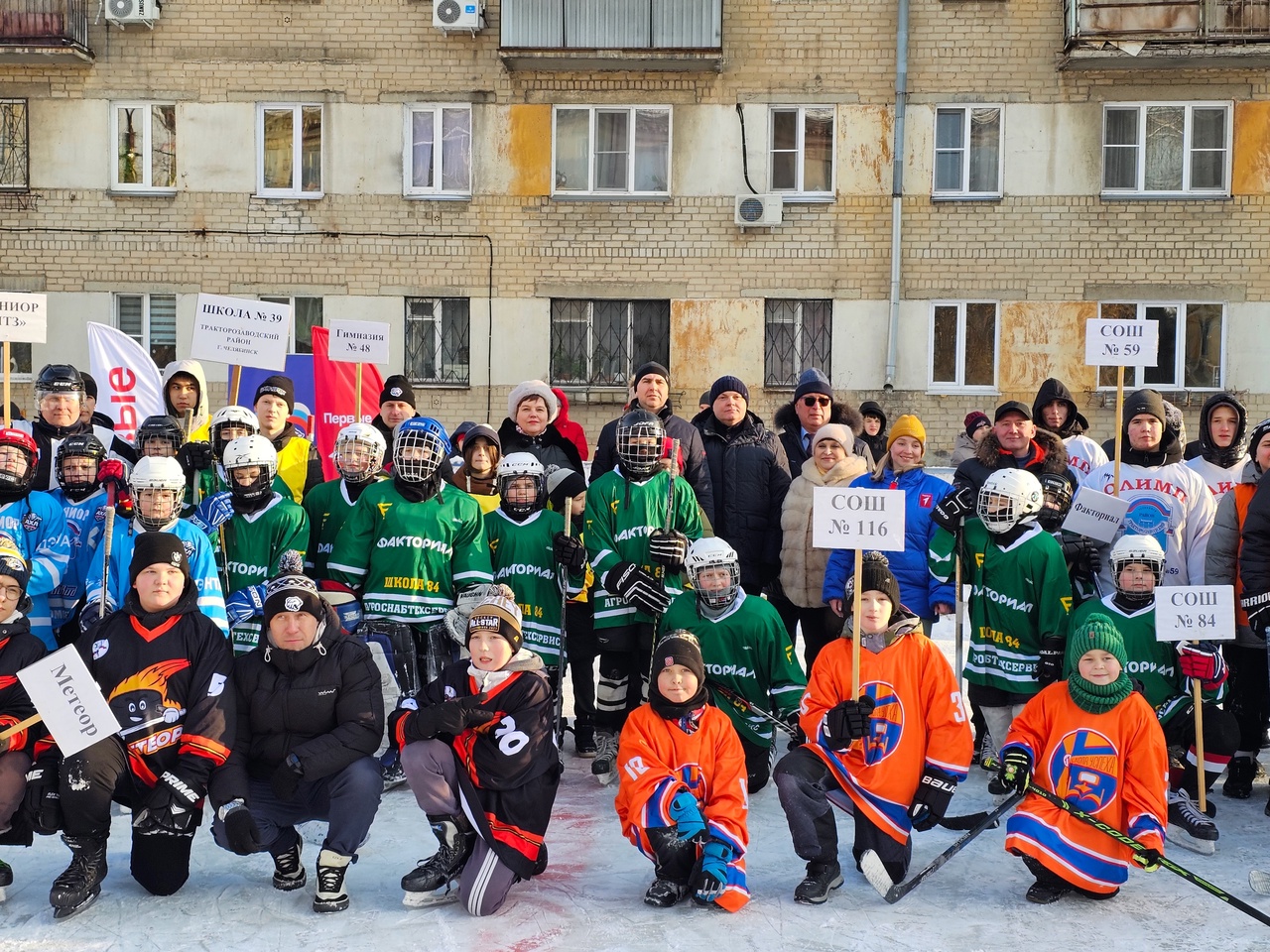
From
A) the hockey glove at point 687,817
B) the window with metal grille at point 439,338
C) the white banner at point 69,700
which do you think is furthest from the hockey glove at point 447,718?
the window with metal grille at point 439,338

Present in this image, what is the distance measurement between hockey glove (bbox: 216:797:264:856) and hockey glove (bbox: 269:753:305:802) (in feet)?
0.49

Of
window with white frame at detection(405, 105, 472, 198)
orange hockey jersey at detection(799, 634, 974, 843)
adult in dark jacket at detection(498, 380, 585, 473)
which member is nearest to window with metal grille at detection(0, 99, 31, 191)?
window with white frame at detection(405, 105, 472, 198)

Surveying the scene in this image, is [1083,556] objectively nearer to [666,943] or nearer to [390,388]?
[666,943]

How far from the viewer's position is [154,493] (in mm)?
5531

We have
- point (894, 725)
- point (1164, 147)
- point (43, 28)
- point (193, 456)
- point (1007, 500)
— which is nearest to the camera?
point (894, 725)

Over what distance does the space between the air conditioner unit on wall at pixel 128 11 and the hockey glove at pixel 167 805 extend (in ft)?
51.9

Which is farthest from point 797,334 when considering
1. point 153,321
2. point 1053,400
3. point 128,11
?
point 1053,400

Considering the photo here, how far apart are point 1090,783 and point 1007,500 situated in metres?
1.49

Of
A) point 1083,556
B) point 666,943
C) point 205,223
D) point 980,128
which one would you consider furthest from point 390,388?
point 980,128

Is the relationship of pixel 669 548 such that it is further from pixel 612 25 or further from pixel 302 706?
pixel 612 25

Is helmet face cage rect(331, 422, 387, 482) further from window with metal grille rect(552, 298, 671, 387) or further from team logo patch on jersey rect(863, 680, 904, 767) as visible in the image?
window with metal grille rect(552, 298, 671, 387)

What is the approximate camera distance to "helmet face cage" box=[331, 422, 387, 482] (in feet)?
20.6

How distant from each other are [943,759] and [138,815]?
2974mm

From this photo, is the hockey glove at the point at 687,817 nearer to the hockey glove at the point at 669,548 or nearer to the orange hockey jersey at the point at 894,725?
the orange hockey jersey at the point at 894,725
